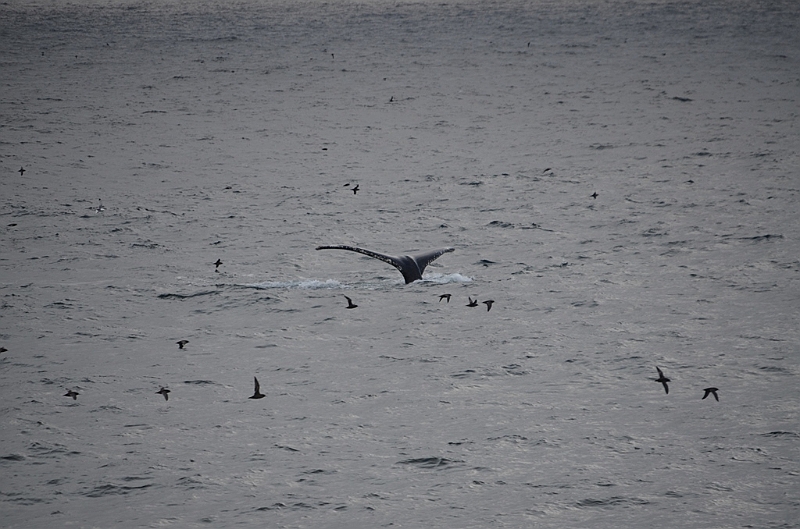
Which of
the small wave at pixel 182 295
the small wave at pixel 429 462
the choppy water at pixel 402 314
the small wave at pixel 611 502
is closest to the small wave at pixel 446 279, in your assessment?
the choppy water at pixel 402 314

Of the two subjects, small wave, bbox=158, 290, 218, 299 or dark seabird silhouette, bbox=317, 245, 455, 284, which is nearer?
dark seabird silhouette, bbox=317, 245, 455, 284

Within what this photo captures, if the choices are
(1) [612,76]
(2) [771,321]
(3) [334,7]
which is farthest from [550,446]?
(3) [334,7]

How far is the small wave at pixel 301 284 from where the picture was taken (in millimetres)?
29495

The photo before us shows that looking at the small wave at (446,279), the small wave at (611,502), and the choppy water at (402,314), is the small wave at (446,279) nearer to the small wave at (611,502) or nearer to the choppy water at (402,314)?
the choppy water at (402,314)

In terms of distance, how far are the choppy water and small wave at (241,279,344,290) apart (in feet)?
0.35

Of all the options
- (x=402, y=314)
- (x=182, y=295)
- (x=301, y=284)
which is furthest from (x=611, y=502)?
(x=182, y=295)

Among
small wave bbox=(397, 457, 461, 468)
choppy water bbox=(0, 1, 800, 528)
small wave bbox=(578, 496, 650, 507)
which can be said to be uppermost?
choppy water bbox=(0, 1, 800, 528)

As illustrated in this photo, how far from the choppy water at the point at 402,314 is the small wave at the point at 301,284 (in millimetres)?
106

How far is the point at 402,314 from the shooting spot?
1070 inches

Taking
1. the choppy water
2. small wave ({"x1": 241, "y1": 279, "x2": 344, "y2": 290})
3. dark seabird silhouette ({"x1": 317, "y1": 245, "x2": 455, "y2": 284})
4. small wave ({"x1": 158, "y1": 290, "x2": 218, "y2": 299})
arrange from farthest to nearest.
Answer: small wave ({"x1": 241, "y1": 279, "x2": 344, "y2": 290}) → small wave ({"x1": 158, "y1": 290, "x2": 218, "y2": 299}) → dark seabird silhouette ({"x1": 317, "y1": 245, "x2": 455, "y2": 284}) → the choppy water

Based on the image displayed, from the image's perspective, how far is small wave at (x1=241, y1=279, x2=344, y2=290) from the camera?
29.5 m

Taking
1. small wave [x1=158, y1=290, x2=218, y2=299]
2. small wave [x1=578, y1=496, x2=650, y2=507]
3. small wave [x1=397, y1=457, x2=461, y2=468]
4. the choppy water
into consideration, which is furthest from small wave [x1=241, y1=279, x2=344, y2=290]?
small wave [x1=578, y1=496, x2=650, y2=507]

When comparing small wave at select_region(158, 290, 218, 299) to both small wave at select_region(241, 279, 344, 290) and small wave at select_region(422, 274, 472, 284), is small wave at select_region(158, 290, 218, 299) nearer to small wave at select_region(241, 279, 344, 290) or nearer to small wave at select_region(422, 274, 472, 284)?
small wave at select_region(241, 279, 344, 290)

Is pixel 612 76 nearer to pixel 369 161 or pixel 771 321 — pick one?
pixel 369 161
